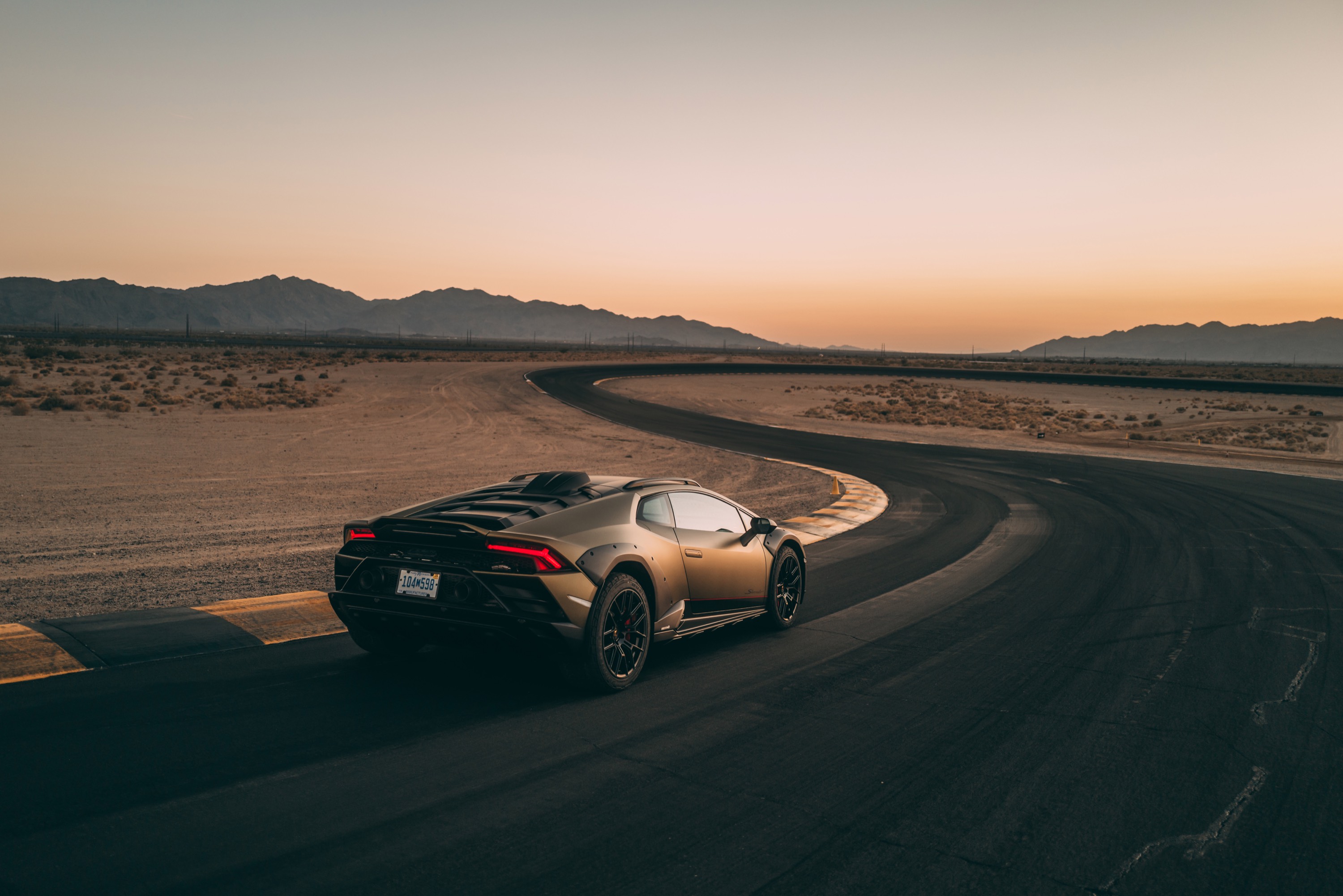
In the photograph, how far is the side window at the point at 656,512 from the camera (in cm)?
626

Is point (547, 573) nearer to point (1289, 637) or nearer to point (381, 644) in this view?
point (381, 644)

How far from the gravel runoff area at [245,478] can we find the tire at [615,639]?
4208 mm

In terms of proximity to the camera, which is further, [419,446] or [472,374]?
[472,374]

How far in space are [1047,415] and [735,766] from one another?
159 feet

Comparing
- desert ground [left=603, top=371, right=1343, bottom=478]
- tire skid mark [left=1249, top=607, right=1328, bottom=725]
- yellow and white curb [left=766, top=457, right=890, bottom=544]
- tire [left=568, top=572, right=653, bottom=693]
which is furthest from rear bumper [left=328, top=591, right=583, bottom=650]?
desert ground [left=603, top=371, right=1343, bottom=478]

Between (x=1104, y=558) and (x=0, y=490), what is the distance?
17609 mm

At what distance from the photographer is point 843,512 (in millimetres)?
15602

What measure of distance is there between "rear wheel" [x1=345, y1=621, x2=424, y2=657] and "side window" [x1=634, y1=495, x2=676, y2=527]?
1.91 metres

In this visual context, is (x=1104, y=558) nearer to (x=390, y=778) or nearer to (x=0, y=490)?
(x=390, y=778)

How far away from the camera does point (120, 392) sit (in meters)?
33.1

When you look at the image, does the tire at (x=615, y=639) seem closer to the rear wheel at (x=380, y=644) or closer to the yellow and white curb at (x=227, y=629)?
the rear wheel at (x=380, y=644)

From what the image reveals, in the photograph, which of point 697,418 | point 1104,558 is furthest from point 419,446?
point 1104,558

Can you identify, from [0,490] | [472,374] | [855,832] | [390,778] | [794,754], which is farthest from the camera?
[472,374]

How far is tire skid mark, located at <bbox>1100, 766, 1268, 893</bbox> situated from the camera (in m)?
3.51
